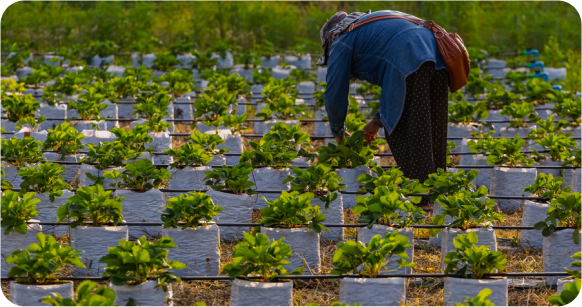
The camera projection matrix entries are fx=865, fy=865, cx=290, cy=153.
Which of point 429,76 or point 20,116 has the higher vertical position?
point 429,76

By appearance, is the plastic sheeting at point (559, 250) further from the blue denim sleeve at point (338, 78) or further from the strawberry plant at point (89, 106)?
the strawberry plant at point (89, 106)

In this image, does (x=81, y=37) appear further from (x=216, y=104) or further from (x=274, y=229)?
(x=274, y=229)

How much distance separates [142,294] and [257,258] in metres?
0.41

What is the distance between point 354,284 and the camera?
3.06m

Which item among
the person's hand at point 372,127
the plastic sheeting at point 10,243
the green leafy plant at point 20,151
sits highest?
the person's hand at point 372,127

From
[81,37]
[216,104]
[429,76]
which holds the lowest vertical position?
[81,37]

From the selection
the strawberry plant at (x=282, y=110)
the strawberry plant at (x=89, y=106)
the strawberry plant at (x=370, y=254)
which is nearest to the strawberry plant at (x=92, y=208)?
the strawberry plant at (x=370, y=254)

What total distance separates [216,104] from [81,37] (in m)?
6.02

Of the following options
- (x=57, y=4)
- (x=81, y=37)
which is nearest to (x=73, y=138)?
(x=81, y=37)

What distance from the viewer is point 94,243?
3551 mm

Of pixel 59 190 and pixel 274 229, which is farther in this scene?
pixel 59 190

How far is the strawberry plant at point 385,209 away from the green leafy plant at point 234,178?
62 centimetres

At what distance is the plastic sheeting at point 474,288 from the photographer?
307 centimetres

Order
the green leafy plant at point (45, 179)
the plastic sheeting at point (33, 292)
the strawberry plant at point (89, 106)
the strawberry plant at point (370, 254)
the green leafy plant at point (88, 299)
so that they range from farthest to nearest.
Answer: the strawberry plant at point (89, 106)
the green leafy plant at point (45, 179)
the strawberry plant at point (370, 254)
the plastic sheeting at point (33, 292)
the green leafy plant at point (88, 299)
